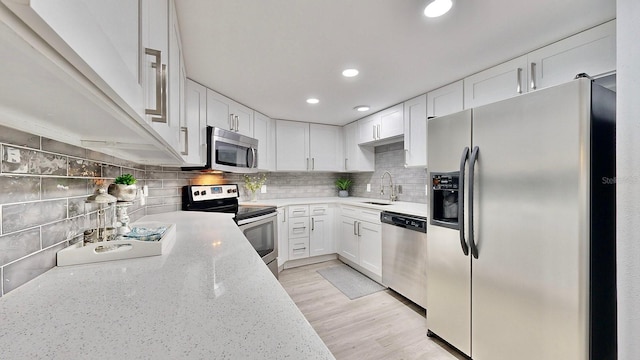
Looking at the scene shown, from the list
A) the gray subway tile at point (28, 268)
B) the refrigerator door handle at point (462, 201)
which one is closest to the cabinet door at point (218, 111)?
the gray subway tile at point (28, 268)

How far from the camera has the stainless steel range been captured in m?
2.39

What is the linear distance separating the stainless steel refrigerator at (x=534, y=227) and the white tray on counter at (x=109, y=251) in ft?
5.26

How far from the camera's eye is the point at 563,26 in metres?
1.43

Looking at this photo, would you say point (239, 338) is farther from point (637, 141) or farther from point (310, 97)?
point (310, 97)

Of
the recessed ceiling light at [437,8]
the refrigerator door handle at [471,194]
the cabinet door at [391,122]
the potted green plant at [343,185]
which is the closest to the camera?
the recessed ceiling light at [437,8]

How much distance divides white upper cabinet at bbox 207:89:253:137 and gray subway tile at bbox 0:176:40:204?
1.78m

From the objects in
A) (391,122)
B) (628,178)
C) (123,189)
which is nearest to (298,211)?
(391,122)

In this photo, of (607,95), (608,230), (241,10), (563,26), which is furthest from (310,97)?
(608,230)

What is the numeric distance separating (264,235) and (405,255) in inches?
55.1

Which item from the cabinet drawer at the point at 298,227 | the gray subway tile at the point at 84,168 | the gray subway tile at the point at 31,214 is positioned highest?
the gray subway tile at the point at 84,168

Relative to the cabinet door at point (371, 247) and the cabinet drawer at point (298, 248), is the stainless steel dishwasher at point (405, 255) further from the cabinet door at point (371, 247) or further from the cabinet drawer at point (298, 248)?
the cabinet drawer at point (298, 248)

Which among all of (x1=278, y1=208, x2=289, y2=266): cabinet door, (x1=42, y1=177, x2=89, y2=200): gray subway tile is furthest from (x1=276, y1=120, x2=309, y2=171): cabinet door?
(x1=42, y1=177, x2=89, y2=200): gray subway tile

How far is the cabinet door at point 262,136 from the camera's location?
3143 millimetres

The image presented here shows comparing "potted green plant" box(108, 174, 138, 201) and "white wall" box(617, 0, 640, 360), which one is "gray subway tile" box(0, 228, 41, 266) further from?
"white wall" box(617, 0, 640, 360)
